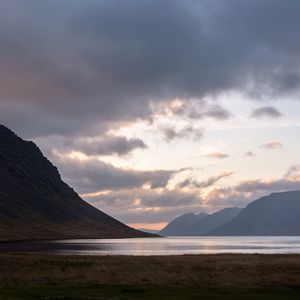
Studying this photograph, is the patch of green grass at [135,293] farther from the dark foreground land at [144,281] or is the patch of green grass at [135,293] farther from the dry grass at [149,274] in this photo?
the dry grass at [149,274]

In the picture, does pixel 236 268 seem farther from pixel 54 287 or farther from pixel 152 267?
pixel 54 287

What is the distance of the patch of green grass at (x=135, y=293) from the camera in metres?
40.7

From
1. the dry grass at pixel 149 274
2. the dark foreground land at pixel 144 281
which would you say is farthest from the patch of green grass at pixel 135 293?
the dry grass at pixel 149 274

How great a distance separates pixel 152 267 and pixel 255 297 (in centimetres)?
2638

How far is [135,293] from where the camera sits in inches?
1702

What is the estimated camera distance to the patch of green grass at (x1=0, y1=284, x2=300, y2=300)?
40.7 meters

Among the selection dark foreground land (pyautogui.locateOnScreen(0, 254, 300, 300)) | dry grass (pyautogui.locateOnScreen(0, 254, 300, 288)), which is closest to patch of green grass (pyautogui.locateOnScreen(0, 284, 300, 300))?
dark foreground land (pyautogui.locateOnScreen(0, 254, 300, 300))

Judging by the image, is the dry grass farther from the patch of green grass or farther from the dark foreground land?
the patch of green grass

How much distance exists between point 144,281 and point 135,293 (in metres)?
9.33

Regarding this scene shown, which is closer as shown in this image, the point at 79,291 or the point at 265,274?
the point at 79,291

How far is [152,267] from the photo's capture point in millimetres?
66500

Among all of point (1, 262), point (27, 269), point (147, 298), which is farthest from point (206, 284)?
point (1, 262)

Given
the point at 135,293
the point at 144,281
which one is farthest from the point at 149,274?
the point at 135,293

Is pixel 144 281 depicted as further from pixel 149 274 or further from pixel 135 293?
pixel 135 293
